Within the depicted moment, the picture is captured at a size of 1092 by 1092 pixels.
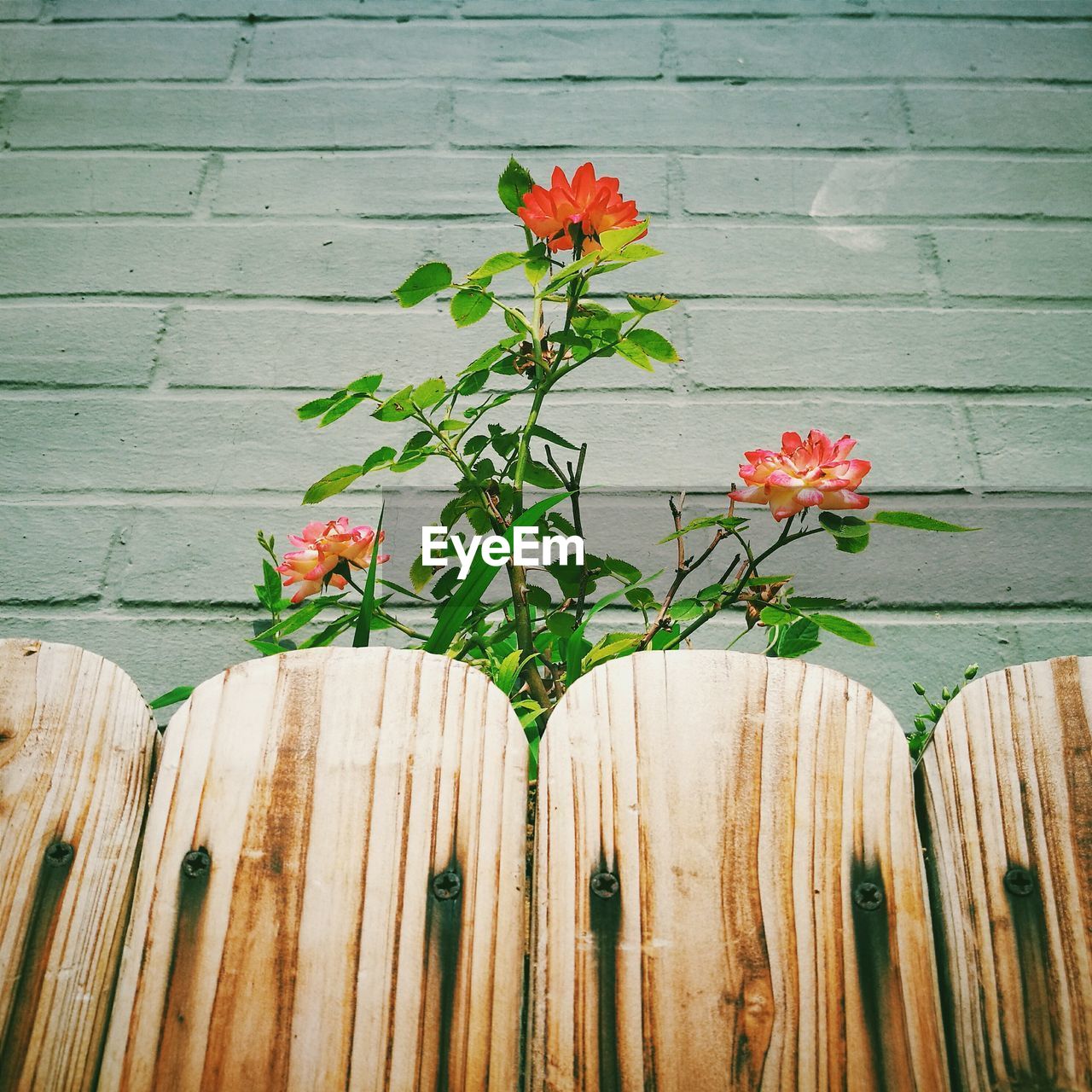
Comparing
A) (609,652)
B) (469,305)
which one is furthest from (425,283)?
(609,652)

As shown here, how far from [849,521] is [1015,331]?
2.79 ft

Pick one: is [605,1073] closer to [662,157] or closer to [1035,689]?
[1035,689]

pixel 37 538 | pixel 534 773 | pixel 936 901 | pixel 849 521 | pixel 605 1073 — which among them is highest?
pixel 37 538

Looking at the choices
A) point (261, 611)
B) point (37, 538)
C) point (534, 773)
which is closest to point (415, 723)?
point (534, 773)

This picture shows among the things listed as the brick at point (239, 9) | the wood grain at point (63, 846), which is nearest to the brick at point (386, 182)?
the brick at point (239, 9)

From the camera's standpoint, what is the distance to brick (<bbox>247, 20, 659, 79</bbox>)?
1541 mm

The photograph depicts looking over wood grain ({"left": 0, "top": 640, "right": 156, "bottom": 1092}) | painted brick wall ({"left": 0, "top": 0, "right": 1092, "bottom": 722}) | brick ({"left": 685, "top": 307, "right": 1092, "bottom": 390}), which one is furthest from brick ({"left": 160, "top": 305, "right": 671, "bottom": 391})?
wood grain ({"left": 0, "top": 640, "right": 156, "bottom": 1092})

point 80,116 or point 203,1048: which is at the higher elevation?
point 80,116

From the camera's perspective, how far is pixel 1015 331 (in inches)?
52.8

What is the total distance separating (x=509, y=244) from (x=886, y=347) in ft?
2.18

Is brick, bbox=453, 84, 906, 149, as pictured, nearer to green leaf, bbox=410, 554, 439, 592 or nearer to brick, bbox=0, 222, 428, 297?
brick, bbox=0, 222, 428, 297

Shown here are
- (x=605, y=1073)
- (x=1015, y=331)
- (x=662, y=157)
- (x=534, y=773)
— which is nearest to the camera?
(x=605, y=1073)

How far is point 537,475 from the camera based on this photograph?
2.72 ft

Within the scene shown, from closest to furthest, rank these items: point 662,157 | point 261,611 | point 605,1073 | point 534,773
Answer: point 605,1073 < point 534,773 < point 261,611 < point 662,157
